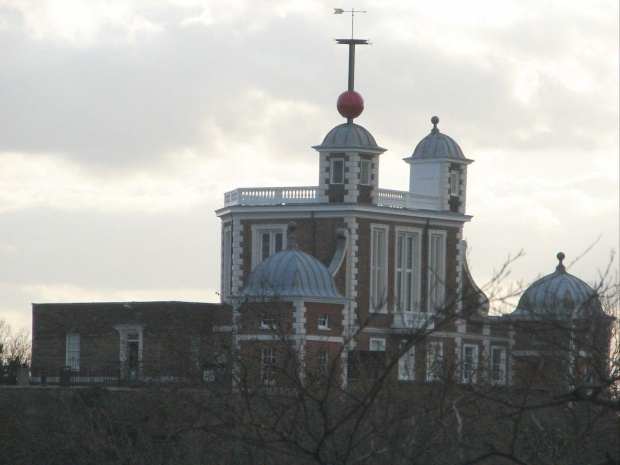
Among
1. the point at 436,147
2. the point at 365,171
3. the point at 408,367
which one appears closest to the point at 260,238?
the point at 365,171

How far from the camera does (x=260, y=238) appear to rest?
229 ft

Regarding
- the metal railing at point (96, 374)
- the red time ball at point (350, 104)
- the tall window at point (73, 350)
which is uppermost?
the red time ball at point (350, 104)

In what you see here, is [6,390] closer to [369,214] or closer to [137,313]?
[137,313]

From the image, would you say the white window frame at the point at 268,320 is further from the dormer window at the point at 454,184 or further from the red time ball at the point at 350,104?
the dormer window at the point at 454,184

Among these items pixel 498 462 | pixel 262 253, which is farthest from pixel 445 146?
pixel 498 462

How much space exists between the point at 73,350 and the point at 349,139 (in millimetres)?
16153

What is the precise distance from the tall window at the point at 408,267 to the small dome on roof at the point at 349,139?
14.9 feet

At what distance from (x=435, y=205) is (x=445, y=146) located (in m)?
3.28

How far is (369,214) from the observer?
6856 cm

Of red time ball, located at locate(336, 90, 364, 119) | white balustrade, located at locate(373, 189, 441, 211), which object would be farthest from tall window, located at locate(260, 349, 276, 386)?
red time ball, located at locate(336, 90, 364, 119)

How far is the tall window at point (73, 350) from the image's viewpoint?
2702 inches

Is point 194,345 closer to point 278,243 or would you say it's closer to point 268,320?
point 278,243

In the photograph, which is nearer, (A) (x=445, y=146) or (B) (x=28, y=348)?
(A) (x=445, y=146)

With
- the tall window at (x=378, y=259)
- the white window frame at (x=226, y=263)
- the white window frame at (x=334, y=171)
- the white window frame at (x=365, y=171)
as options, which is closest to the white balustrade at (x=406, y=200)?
the white window frame at (x=365, y=171)
